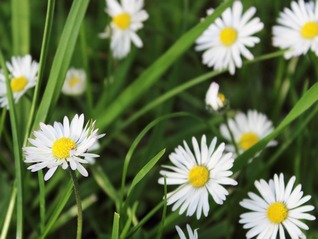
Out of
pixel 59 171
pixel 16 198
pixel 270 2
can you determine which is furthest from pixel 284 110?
pixel 16 198

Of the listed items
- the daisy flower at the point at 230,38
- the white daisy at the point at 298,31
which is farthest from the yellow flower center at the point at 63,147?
the white daisy at the point at 298,31

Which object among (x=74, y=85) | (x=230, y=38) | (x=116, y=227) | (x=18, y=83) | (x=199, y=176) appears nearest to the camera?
(x=116, y=227)

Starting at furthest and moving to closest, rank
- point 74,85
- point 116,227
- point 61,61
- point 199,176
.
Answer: point 74,85
point 61,61
point 199,176
point 116,227

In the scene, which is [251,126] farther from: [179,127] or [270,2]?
[270,2]

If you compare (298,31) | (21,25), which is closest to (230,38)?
(298,31)

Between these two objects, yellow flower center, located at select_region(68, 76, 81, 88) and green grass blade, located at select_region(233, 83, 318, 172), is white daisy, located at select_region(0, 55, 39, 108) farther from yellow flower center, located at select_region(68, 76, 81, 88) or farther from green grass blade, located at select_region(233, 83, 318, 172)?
green grass blade, located at select_region(233, 83, 318, 172)

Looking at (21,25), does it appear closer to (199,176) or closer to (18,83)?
(18,83)

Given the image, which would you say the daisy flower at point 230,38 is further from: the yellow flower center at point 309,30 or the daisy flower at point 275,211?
the daisy flower at point 275,211
